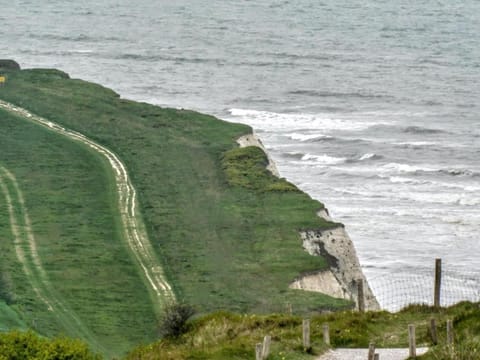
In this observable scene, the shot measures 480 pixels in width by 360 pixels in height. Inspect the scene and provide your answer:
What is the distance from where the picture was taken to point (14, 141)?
6931 cm

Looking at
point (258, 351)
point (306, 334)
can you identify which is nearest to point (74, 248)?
point (306, 334)

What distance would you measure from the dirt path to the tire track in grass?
333 cm

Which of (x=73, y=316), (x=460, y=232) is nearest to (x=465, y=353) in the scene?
(x=73, y=316)

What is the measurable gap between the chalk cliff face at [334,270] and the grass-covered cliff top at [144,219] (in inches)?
18.8

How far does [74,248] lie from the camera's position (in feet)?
168

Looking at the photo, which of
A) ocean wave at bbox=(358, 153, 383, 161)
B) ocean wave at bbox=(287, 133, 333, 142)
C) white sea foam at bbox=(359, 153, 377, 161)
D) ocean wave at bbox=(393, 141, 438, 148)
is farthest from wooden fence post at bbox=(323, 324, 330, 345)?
ocean wave at bbox=(287, 133, 333, 142)

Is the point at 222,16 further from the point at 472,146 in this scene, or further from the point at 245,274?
the point at 245,274

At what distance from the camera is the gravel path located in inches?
1193

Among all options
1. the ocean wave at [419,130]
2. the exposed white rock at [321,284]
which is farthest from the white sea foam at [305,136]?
the exposed white rock at [321,284]

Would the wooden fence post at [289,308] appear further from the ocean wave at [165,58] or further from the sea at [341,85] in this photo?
the ocean wave at [165,58]

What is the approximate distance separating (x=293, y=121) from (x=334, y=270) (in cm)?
5103

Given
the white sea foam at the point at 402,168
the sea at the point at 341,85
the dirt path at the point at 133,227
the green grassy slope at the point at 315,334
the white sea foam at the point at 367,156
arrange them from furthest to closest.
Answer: the white sea foam at the point at 367,156 < the white sea foam at the point at 402,168 < the sea at the point at 341,85 < the dirt path at the point at 133,227 < the green grassy slope at the point at 315,334

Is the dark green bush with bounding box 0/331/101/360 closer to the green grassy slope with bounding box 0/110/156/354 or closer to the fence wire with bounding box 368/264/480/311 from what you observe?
the green grassy slope with bounding box 0/110/156/354

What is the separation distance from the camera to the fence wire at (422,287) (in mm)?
52659
